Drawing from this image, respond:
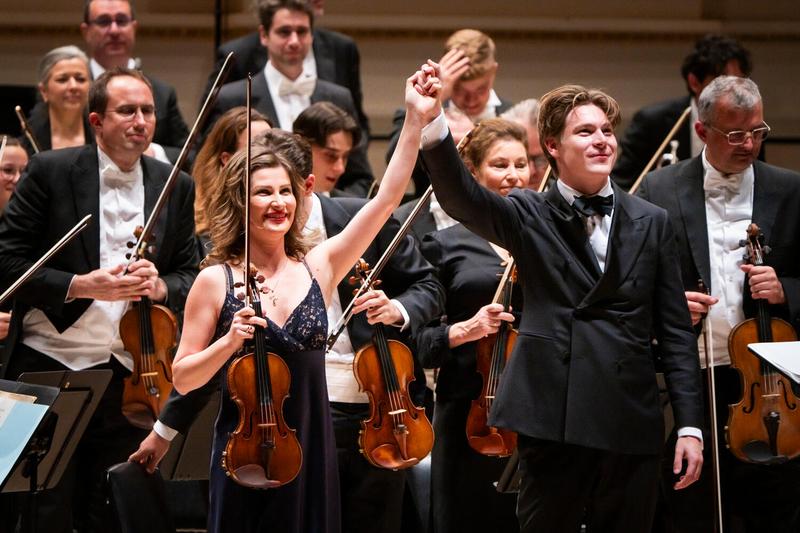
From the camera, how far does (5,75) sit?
20.0 ft

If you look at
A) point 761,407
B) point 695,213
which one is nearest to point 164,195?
point 695,213

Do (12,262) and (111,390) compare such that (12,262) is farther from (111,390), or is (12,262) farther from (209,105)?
(209,105)

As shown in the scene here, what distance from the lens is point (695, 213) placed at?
3.58 m

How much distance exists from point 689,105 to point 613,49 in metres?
1.51

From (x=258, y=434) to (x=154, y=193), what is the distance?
52.4 inches

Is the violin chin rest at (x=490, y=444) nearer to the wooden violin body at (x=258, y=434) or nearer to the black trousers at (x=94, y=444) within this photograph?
the wooden violin body at (x=258, y=434)

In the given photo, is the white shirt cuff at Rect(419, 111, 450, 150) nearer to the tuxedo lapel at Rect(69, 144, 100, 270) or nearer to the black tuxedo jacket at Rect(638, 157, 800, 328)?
the black tuxedo jacket at Rect(638, 157, 800, 328)

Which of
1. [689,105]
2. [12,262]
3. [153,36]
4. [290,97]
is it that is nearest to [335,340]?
[12,262]

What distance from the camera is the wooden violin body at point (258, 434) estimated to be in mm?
2674

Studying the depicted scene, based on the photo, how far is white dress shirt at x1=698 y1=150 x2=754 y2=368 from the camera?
356 cm

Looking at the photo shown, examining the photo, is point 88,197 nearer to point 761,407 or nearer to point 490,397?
point 490,397

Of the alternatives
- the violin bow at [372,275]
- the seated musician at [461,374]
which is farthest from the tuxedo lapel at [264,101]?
the violin bow at [372,275]

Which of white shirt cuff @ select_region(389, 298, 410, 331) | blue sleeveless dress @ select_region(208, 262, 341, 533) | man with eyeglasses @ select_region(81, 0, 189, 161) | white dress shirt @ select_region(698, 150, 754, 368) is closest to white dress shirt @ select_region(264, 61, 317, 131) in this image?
man with eyeglasses @ select_region(81, 0, 189, 161)

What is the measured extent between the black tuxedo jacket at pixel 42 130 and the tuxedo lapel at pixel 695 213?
2.14 metres
